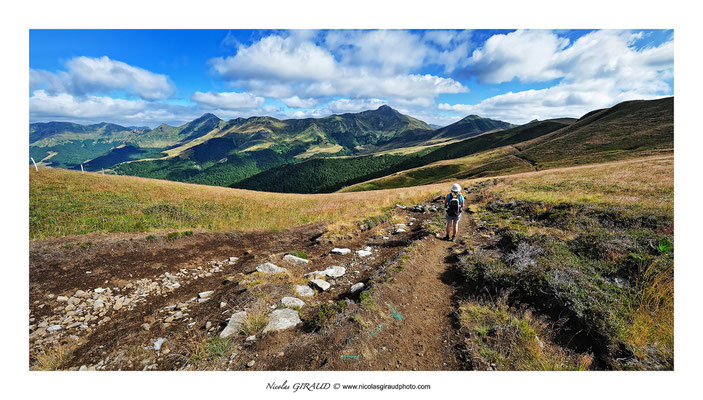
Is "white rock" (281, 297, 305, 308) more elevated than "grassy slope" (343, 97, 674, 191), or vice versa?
"grassy slope" (343, 97, 674, 191)

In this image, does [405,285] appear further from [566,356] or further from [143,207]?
[143,207]

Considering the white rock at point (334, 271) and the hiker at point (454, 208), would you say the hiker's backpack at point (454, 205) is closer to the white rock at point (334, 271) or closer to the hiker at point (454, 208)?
the hiker at point (454, 208)

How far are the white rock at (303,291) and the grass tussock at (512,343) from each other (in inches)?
145

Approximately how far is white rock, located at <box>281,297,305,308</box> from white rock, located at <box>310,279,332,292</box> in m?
0.88

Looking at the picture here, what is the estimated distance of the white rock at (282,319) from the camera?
5172 mm

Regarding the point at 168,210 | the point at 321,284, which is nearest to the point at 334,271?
the point at 321,284

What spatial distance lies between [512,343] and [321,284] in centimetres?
456

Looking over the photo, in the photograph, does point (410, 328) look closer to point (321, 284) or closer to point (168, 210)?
point (321, 284)

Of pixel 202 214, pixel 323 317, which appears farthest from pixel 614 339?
pixel 202 214

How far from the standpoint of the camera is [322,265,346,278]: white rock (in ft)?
25.7

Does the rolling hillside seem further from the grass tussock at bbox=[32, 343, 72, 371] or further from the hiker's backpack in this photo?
the hiker's backpack

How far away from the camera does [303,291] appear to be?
6.83 meters

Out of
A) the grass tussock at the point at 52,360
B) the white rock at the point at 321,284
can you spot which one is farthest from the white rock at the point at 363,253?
the grass tussock at the point at 52,360

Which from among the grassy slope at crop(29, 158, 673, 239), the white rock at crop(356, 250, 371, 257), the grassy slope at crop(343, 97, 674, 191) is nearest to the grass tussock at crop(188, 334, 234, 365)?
the white rock at crop(356, 250, 371, 257)
